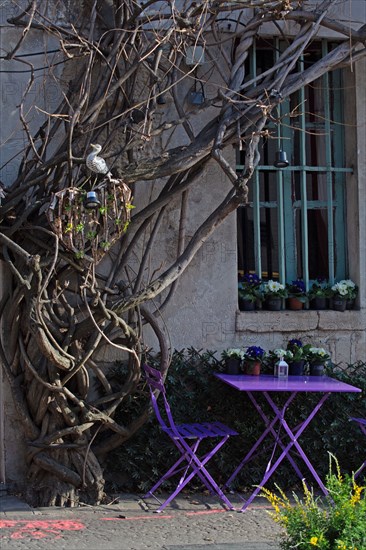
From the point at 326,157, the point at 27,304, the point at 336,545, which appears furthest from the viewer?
the point at 326,157

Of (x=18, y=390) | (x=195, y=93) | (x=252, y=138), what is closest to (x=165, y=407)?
(x=18, y=390)

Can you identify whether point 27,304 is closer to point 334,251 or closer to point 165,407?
point 165,407

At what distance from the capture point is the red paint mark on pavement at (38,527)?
5.99 m

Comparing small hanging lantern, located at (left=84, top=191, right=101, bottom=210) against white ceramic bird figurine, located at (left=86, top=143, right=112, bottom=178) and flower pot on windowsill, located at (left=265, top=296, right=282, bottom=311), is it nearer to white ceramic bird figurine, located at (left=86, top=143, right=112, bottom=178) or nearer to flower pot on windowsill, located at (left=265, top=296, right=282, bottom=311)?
white ceramic bird figurine, located at (left=86, top=143, right=112, bottom=178)

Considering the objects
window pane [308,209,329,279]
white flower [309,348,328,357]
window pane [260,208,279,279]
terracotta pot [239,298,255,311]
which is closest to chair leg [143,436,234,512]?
white flower [309,348,328,357]

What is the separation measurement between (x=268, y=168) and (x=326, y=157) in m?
0.58

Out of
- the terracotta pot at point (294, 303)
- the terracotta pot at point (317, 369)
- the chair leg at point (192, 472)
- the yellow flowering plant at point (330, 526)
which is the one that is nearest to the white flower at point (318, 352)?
the terracotta pot at point (317, 369)

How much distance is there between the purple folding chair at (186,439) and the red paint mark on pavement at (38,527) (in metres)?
0.75

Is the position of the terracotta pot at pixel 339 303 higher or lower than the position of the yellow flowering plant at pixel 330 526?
higher

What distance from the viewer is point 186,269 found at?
7523mm

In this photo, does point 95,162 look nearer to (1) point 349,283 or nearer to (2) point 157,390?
(2) point 157,390

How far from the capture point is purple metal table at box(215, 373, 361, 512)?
21.7ft

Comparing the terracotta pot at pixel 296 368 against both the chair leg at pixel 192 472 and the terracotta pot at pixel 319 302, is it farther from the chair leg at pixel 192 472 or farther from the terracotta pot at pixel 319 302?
the chair leg at pixel 192 472

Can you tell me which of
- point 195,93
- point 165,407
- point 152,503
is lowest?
point 152,503
